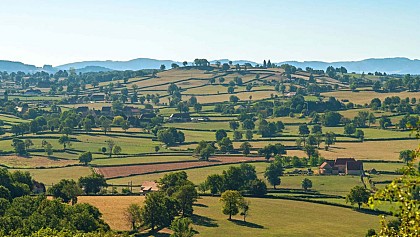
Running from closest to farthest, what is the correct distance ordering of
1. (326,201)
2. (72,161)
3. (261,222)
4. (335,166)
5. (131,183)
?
(261,222), (326,201), (131,183), (335,166), (72,161)

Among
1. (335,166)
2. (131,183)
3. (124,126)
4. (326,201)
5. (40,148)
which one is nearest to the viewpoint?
(326,201)

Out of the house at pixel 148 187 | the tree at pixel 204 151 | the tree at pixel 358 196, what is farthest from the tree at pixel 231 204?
the tree at pixel 204 151

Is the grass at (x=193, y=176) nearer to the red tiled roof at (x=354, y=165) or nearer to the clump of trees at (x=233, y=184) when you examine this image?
the clump of trees at (x=233, y=184)

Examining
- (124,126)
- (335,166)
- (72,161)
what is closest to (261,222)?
(335,166)

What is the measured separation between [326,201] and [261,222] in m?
19.0

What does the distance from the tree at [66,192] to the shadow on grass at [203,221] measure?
19.1 meters

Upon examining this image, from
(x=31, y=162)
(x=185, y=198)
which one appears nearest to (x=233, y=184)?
(x=185, y=198)

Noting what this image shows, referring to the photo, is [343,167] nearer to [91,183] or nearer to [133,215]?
[91,183]

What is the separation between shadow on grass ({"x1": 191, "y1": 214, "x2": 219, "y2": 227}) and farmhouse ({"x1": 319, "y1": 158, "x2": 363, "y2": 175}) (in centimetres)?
4910

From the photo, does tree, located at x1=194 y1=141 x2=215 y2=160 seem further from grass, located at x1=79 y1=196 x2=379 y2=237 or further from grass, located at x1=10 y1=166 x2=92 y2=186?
grass, located at x1=79 y1=196 x2=379 y2=237

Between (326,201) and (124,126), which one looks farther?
(124,126)

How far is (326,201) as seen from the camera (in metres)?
96.0

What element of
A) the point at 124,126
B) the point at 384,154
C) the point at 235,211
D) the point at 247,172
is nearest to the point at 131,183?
the point at 247,172

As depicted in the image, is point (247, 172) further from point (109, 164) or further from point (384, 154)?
point (384, 154)
